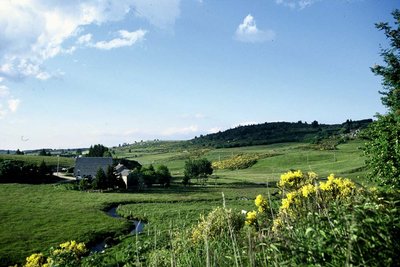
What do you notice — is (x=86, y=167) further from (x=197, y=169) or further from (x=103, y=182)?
(x=197, y=169)

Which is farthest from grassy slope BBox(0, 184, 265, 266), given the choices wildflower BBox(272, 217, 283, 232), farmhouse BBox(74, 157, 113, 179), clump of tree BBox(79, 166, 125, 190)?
wildflower BBox(272, 217, 283, 232)

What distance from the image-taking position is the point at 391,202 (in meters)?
3.92

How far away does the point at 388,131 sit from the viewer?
1817 centimetres

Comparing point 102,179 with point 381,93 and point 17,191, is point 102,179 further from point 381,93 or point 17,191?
point 381,93

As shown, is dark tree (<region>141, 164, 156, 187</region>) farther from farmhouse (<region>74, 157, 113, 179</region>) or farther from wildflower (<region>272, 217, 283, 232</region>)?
wildflower (<region>272, 217, 283, 232</region>)

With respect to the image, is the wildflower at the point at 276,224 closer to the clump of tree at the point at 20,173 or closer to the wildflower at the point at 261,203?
the wildflower at the point at 261,203

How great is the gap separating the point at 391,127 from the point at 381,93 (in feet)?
13.6

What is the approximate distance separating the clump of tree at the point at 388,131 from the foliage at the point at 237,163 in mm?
140865

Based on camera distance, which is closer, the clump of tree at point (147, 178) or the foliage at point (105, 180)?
the foliage at point (105, 180)

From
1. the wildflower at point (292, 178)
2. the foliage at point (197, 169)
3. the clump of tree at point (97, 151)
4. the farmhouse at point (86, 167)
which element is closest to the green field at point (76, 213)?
the wildflower at point (292, 178)

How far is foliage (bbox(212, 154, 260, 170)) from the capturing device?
162 m

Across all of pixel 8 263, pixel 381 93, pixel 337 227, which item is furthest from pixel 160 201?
pixel 337 227

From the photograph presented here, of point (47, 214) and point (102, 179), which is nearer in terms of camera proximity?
point (47, 214)

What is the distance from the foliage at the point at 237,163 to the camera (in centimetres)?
16195
